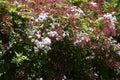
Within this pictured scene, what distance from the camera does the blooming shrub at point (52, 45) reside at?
566 centimetres

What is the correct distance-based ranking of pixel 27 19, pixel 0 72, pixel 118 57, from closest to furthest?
pixel 0 72
pixel 27 19
pixel 118 57

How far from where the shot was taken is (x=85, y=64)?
6098mm

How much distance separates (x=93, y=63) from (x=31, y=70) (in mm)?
1189

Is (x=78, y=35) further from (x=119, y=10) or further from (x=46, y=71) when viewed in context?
(x=119, y=10)

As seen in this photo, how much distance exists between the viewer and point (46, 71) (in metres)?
5.78

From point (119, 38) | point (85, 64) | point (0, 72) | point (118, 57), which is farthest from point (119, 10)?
point (0, 72)

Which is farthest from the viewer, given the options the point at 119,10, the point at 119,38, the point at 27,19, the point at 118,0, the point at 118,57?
the point at 118,0

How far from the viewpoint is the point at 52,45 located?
19.5ft

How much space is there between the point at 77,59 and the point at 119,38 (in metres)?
1.63

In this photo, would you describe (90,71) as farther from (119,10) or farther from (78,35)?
(119,10)

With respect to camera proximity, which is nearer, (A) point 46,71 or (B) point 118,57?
(A) point 46,71

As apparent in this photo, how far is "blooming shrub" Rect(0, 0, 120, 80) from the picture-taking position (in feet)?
18.6

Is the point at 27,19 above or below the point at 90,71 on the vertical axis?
above

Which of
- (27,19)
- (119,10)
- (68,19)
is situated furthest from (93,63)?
(119,10)
